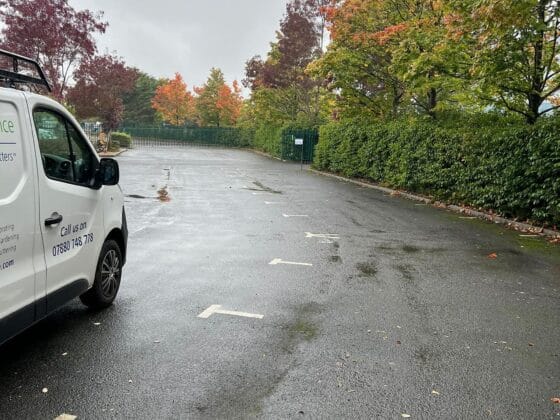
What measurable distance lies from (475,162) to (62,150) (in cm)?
1103

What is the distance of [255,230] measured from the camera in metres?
9.96

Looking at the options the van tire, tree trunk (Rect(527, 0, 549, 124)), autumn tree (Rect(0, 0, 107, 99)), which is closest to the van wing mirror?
the van tire

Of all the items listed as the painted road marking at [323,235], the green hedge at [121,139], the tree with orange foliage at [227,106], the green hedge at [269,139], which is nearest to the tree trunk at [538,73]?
the painted road marking at [323,235]

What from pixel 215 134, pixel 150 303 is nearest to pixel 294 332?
pixel 150 303

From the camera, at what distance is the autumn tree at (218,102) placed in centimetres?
6719

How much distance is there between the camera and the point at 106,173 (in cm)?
472

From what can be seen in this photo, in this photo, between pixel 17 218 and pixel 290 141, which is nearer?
pixel 17 218

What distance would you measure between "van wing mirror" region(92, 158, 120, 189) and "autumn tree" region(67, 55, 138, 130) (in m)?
28.2

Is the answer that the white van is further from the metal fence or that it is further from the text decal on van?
the metal fence

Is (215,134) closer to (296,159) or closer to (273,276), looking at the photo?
(296,159)

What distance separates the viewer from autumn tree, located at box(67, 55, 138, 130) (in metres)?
32.2

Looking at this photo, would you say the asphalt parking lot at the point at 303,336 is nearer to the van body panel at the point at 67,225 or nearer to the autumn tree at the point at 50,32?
the van body panel at the point at 67,225

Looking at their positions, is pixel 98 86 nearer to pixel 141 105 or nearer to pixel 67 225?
pixel 67 225

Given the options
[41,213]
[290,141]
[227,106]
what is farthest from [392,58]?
[227,106]
